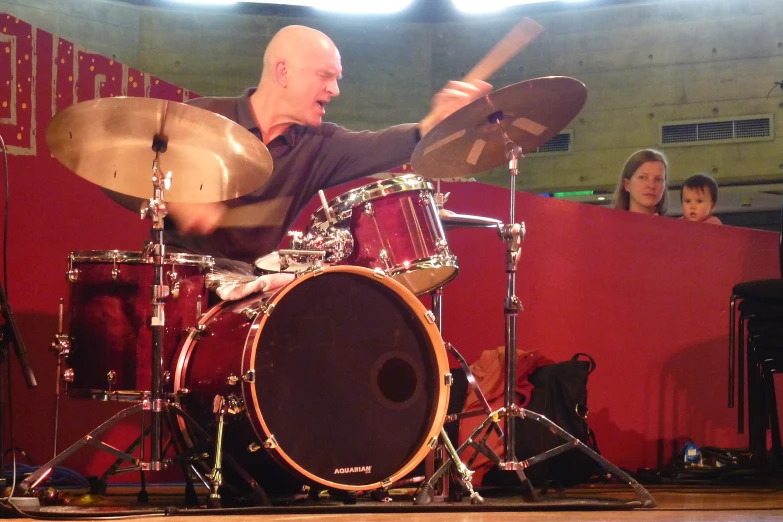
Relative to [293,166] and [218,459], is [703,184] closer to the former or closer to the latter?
[293,166]

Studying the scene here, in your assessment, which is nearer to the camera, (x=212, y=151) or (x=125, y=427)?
(x=212, y=151)

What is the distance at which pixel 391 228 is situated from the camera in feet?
9.69

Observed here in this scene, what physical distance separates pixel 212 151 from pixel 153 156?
0.19 meters

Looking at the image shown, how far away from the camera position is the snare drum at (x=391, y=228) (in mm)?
2957

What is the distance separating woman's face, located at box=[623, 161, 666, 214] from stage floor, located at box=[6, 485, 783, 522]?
1848 mm

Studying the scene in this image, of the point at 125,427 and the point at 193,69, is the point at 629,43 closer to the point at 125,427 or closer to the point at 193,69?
the point at 193,69

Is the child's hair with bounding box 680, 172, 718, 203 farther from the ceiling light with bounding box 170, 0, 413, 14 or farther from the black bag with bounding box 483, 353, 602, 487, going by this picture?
the ceiling light with bounding box 170, 0, 413, 14

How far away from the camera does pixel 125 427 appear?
392 centimetres

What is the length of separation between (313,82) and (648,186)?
193cm

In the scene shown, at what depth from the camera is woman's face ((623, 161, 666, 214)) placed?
4.77m

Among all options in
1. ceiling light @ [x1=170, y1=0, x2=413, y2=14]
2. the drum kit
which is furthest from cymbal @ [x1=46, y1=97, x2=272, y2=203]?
ceiling light @ [x1=170, y1=0, x2=413, y2=14]

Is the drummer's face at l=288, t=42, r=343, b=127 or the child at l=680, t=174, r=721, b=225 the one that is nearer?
the drummer's face at l=288, t=42, r=343, b=127

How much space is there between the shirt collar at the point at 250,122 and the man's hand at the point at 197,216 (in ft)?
1.17

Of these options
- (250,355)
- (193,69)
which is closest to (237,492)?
(250,355)
